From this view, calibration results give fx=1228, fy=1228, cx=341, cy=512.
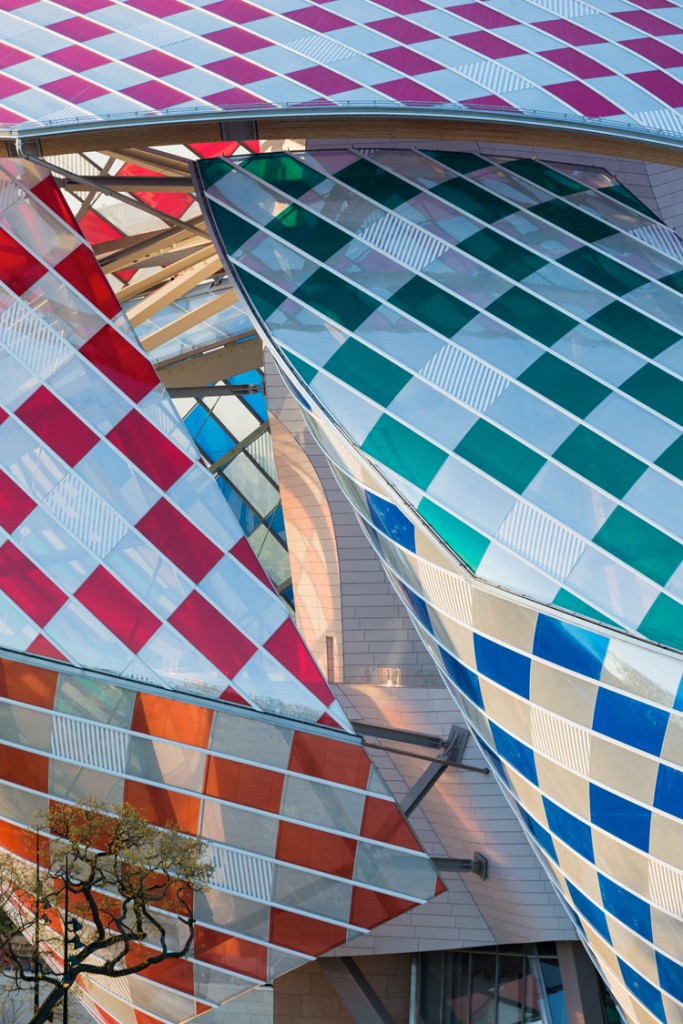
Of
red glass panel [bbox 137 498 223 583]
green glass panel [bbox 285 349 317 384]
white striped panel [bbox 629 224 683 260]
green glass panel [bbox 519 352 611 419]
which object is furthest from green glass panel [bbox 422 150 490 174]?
red glass panel [bbox 137 498 223 583]

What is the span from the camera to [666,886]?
35.9ft

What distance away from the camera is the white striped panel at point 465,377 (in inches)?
492

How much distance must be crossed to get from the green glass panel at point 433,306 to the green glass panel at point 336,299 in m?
0.33

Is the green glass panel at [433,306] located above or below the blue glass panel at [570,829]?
above

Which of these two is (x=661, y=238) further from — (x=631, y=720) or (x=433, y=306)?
(x=631, y=720)

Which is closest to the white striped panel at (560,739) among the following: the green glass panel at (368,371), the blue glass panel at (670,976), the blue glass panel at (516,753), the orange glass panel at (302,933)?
the blue glass panel at (516,753)

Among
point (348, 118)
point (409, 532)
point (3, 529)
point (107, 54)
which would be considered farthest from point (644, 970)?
point (107, 54)

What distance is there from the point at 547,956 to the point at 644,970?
20.9 ft

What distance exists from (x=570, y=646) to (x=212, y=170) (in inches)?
284

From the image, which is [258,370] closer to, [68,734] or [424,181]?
[424,181]

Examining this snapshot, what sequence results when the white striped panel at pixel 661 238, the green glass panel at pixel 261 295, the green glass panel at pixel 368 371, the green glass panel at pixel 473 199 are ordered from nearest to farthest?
1. the green glass panel at pixel 368 371
2. the green glass panel at pixel 261 295
3. the white striped panel at pixel 661 238
4. the green glass panel at pixel 473 199

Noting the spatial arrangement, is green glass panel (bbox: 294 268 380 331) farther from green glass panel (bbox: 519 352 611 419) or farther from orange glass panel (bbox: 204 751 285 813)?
orange glass panel (bbox: 204 751 285 813)

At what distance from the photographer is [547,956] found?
17.7 m

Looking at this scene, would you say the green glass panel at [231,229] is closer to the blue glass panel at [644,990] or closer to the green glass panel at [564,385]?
the green glass panel at [564,385]
